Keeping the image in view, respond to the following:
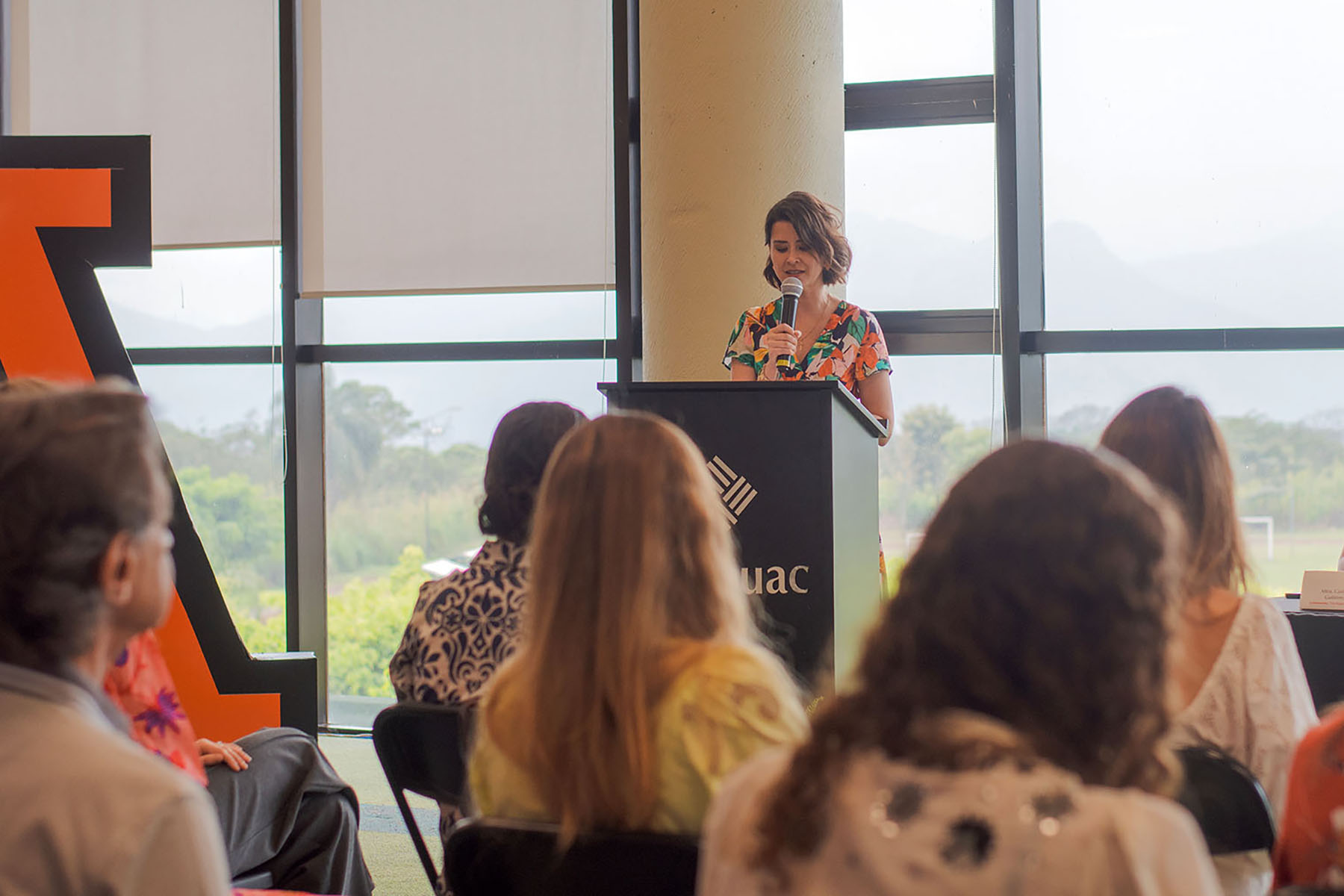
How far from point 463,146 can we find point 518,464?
2.98m

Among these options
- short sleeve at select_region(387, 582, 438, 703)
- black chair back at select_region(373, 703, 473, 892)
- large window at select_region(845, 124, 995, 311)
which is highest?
large window at select_region(845, 124, 995, 311)

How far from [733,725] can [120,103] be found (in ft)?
16.2

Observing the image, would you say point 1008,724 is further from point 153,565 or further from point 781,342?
point 781,342

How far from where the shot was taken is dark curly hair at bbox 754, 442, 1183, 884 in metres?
0.93

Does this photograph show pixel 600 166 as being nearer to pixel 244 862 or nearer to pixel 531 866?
pixel 244 862

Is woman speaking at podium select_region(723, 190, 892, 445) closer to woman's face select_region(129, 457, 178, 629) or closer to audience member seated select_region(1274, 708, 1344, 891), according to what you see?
audience member seated select_region(1274, 708, 1344, 891)

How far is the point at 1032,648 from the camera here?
934mm

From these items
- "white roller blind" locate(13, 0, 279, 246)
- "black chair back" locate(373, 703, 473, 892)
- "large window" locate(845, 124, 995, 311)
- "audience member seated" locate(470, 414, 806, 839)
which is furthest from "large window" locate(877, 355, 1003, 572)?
"audience member seated" locate(470, 414, 806, 839)

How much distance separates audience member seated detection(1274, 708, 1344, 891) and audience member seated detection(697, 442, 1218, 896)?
0.90 feet

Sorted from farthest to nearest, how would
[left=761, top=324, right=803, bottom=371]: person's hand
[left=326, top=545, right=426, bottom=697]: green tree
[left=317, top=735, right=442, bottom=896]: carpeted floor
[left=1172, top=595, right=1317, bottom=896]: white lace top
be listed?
[left=326, top=545, right=426, bottom=697]: green tree → [left=317, top=735, right=442, bottom=896]: carpeted floor → [left=761, top=324, right=803, bottom=371]: person's hand → [left=1172, top=595, right=1317, bottom=896]: white lace top

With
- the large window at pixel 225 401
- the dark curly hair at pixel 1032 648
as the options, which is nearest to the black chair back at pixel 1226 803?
the dark curly hair at pixel 1032 648

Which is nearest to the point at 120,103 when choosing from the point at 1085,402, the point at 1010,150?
the point at 1010,150

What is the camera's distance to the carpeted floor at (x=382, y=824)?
337 cm

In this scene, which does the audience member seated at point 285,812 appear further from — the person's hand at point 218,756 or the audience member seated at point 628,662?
the audience member seated at point 628,662
